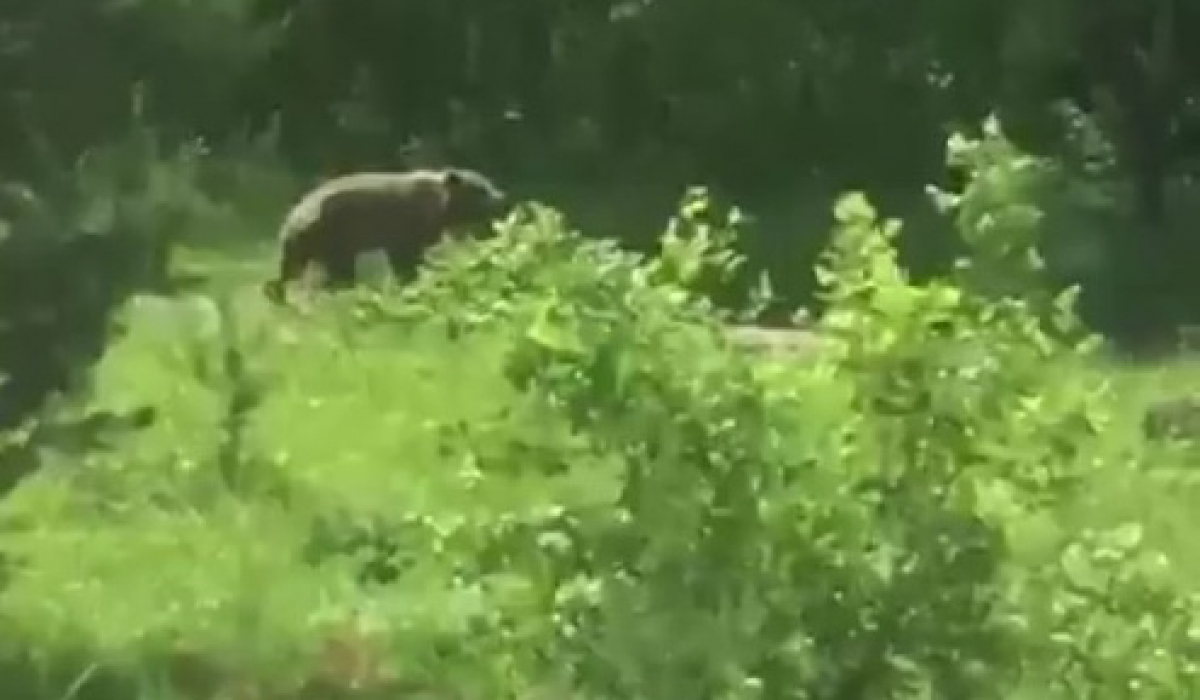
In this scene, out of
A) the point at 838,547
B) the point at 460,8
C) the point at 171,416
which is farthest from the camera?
the point at 460,8

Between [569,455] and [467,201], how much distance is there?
31.4ft

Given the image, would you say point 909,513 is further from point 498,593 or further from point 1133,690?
point 498,593

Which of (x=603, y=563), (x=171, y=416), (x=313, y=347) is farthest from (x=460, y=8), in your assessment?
(x=603, y=563)

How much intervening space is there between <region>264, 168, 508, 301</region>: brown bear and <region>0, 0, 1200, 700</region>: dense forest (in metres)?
0.24

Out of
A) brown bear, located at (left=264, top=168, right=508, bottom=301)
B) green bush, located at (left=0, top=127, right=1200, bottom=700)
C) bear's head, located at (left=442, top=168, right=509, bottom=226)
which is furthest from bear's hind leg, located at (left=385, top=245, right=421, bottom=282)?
green bush, located at (left=0, top=127, right=1200, bottom=700)

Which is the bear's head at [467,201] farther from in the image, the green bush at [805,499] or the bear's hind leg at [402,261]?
the green bush at [805,499]

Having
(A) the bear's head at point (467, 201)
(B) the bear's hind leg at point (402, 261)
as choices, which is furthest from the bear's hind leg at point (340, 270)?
(A) the bear's head at point (467, 201)

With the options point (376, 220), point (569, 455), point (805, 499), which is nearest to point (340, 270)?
point (376, 220)

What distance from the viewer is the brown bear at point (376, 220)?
15625mm

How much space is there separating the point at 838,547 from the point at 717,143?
15211 mm

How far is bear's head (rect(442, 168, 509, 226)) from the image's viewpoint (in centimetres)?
1628

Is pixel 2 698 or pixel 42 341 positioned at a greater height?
pixel 42 341

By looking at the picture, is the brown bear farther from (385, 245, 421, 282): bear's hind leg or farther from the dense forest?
the dense forest

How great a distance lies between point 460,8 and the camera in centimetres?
2220
